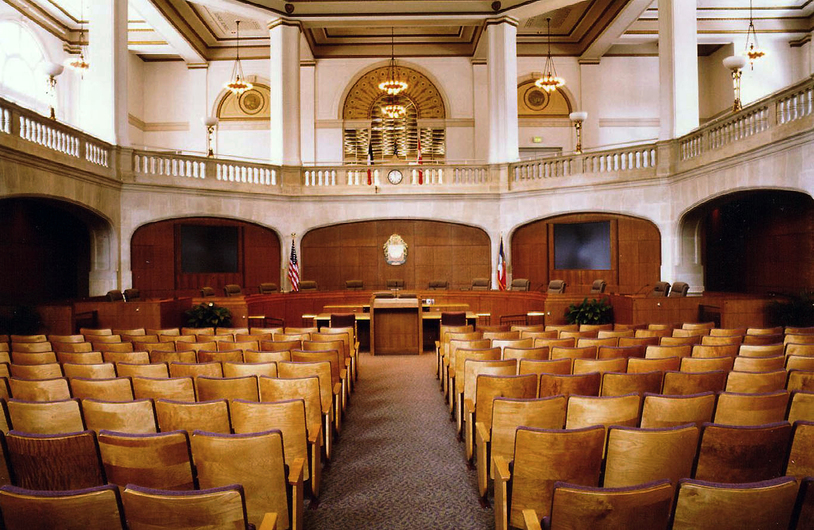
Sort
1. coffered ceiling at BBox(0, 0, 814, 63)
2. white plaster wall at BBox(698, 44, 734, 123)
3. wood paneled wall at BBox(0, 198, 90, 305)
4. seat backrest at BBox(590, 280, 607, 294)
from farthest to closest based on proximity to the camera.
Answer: white plaster wall at BBox(698, 44, 734, 123), coffered ceiling at BBox(0, 0, 814, 63), seat backrest at BBox(590, 280, 607, 294), wood paneled wall at BBox(0, 198, 90, 305)

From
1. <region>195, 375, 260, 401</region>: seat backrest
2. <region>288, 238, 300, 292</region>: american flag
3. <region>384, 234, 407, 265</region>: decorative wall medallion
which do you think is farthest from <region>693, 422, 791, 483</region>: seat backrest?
<region>384, 234, 407, 265</region>: decorative wall medallion

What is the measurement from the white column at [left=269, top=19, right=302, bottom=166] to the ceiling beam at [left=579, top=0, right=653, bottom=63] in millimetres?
9527

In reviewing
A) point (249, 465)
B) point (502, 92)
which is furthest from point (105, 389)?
point (502, 92)

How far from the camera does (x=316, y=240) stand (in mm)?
14727

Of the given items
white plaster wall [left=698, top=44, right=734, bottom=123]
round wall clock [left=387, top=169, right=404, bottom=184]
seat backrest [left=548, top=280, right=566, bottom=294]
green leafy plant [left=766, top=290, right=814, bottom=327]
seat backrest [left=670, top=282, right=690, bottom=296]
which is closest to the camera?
green leafy plant [left=766, top=290, right=814, bottom=327]

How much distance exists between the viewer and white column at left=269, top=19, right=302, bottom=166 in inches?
555

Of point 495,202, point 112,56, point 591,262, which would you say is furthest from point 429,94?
point 112,56

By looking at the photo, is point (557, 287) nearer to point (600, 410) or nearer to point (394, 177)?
point (394, 177)

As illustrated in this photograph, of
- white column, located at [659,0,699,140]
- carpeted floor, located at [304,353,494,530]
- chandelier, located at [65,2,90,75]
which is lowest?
carpeted floor, located at [304,353,494,530]

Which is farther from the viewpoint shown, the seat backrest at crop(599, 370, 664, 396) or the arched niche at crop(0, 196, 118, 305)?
the arched niche at crop(0, 196, 118, 305)

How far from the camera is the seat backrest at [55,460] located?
2221 millimetres

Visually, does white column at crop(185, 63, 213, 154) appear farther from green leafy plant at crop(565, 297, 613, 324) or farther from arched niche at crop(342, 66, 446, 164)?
green leafy plant at crop(565, 297, 613, 324)

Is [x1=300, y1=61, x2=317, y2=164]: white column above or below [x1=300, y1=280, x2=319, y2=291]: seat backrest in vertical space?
above

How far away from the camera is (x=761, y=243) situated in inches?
441
